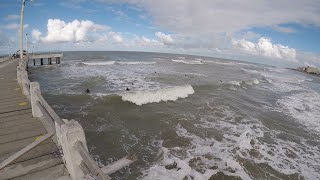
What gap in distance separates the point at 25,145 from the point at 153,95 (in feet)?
53.3

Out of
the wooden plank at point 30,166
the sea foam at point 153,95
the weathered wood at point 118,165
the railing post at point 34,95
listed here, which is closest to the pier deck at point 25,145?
the wooden plank at point 30,166

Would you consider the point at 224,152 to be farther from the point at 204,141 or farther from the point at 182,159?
the point at 182,159

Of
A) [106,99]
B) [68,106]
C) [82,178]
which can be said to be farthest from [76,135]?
[106,99]

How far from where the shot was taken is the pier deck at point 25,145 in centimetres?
453

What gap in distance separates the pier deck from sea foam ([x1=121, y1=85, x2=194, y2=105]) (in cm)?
1182

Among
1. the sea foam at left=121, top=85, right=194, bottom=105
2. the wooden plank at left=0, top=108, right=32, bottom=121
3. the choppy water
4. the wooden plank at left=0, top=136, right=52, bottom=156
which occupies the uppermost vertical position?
the wooden plank at left=0, top=108, right=32, bottom=121

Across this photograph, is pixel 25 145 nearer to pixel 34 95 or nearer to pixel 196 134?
pixel 34 95

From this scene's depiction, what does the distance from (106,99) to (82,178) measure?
54.0 feet

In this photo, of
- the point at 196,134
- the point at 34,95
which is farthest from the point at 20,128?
the point at 196,134

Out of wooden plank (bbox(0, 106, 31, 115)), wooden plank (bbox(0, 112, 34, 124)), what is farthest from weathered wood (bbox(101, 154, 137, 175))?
wooden plank (bbox(0, 106, 31, 115))

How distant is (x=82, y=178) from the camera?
4.11m

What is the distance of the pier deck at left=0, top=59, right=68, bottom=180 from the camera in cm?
453

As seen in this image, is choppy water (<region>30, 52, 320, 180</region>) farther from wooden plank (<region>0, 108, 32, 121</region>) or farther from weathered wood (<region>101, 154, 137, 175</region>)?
weathered wood (<region>101, 154, 137, 175</region>)

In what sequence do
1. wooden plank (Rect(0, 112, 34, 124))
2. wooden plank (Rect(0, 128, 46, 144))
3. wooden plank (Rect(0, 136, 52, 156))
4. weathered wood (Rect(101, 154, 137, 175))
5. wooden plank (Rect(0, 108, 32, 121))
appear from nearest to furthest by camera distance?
weathered wood (Rect(101, 154, 137, 175)) < wooden plank (Rect(0, 136, 52, 156)) < wooden plank (Rect(0, 128, 46, 144)) < wooden plank (Rect(0, 112, 34, 124)) < wooden plank (Rect(0, 108, 32, 121))
